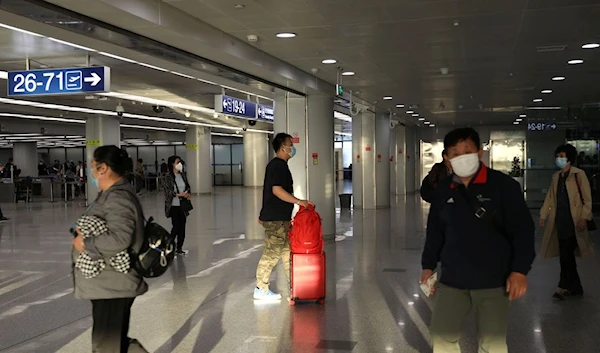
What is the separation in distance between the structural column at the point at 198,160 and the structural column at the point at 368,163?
1365cm

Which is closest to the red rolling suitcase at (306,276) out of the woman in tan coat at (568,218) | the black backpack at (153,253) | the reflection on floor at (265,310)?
the reflection on floor at (265,310)

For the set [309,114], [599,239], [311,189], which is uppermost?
[309,114]

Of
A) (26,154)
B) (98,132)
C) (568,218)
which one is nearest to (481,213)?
(568,218)

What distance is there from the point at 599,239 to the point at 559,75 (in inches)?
130

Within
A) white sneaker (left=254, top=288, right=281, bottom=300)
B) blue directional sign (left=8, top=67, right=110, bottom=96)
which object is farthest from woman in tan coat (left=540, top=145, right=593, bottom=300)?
blue directional sign (left=8, top=67, right=110, bottom=96)

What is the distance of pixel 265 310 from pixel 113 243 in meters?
3.56

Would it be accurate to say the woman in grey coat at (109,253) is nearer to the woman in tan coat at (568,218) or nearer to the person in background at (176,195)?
the woman in tan coat at (568,218)

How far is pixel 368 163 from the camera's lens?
863 inches

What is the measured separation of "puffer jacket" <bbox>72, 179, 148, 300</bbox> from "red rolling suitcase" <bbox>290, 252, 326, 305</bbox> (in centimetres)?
340

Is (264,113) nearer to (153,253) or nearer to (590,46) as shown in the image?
(590,46)

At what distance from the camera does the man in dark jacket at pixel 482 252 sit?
3715mm

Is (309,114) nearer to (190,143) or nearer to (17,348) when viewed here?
(17,348)

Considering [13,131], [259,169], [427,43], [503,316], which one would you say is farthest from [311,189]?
[259,169]

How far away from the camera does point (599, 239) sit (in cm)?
1279
